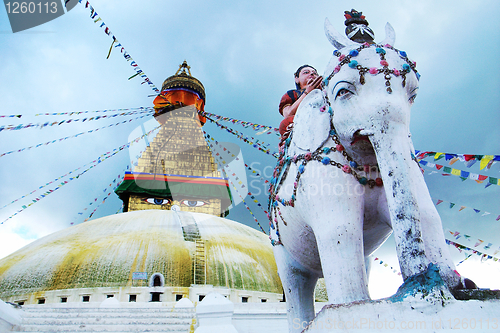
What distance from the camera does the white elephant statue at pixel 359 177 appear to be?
160 cm

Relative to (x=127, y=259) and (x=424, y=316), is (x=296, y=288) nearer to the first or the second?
(x=424, y=316)

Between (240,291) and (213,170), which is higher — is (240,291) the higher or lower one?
the lower one

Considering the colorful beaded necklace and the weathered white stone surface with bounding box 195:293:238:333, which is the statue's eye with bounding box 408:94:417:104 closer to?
the colorful beaded necklace

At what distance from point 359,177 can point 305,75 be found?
1367 mm

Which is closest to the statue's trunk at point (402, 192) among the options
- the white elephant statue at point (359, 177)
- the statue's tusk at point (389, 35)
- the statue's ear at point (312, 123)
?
the white elephant statue at point (359, 177)

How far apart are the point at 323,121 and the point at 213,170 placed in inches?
698

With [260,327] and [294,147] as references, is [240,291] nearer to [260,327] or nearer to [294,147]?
[260,327]

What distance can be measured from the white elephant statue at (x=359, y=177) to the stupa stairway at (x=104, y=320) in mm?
4228

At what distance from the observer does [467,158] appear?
4641 mm

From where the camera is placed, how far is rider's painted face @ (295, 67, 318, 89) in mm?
2871

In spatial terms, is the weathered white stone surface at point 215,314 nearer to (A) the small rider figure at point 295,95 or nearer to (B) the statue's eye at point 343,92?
(A) the small rider figure at point 295,95

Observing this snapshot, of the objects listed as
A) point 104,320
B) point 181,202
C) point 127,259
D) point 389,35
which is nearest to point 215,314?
point 104,320

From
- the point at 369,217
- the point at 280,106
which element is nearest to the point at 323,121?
the point at 369,217

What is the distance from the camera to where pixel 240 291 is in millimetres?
8852
